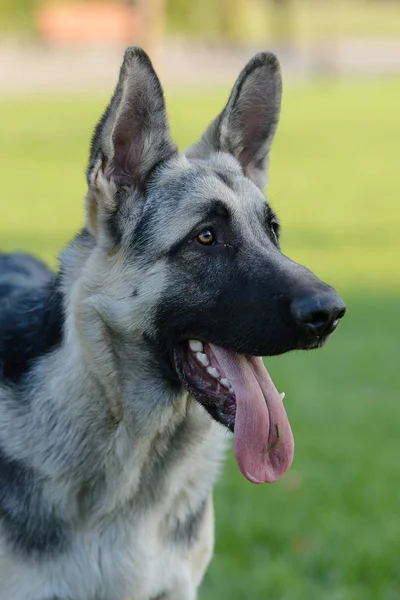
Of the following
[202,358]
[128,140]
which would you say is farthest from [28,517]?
[128,140]

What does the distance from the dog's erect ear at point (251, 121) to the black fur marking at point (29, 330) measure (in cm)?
99

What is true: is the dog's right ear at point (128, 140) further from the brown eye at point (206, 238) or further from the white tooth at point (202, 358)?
the white tooth at point (202, 358)

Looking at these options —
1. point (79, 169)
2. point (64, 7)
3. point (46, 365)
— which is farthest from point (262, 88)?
point (64, 7)

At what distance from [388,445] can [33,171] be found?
59.1 feet

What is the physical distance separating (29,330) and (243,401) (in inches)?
39.9

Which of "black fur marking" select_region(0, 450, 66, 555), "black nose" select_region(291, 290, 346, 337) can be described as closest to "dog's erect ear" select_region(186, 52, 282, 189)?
"black nose" select_region(291, 290, 346, 337)

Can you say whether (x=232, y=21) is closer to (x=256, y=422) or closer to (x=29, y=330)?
(x=29, y=330)

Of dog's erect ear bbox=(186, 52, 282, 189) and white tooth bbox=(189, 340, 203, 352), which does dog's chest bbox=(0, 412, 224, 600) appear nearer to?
white tooth bbox=(189, 340, 203, 352)

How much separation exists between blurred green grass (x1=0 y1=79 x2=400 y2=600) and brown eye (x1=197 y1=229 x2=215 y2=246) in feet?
4.24

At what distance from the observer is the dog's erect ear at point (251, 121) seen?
459 cm

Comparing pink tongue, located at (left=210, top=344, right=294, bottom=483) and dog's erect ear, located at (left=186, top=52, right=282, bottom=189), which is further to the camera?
dog's erect ear, located at (left=186, top=52, right=282, bottom=189)

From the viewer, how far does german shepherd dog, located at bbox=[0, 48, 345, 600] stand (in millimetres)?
4004

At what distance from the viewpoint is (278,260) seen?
4000mm

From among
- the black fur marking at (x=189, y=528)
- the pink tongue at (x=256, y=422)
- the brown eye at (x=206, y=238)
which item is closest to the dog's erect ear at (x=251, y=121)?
the brown eye at (x=206, y=238)
